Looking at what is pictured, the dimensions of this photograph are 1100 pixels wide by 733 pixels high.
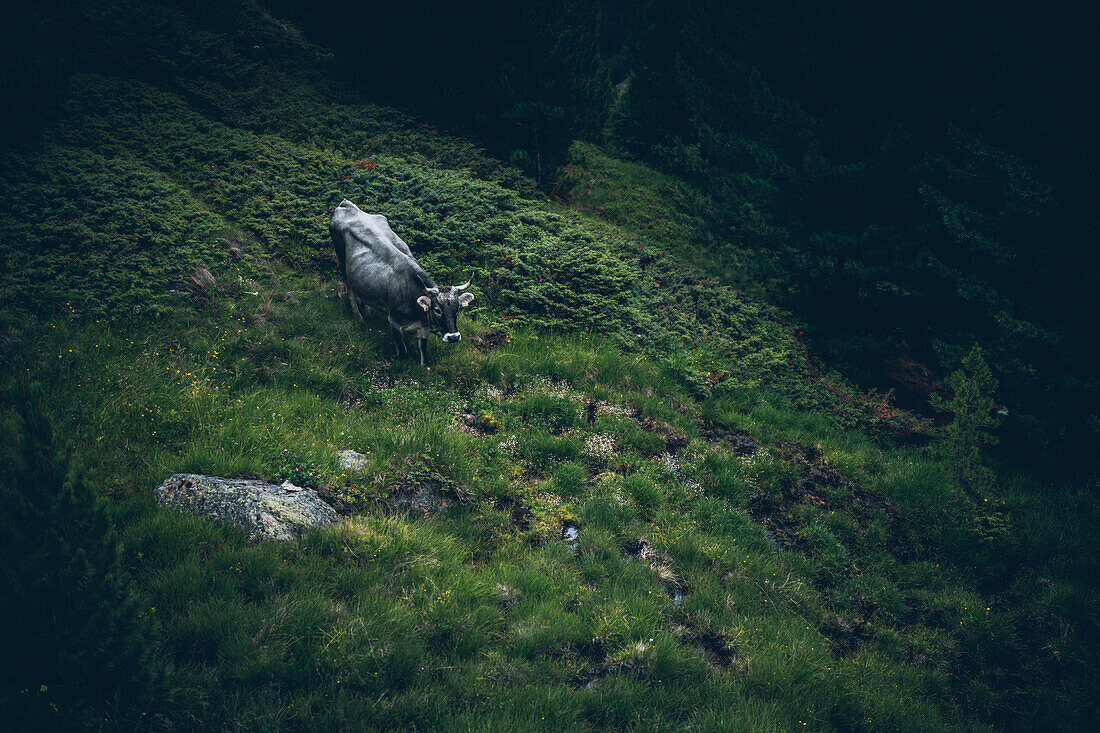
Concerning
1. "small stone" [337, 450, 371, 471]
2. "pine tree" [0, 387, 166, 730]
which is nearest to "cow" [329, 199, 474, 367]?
"small stone" [337, 450, 371, 471]

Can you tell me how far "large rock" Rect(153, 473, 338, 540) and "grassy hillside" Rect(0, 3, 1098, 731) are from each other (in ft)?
0.78

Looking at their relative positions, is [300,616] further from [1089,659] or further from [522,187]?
[522,187]

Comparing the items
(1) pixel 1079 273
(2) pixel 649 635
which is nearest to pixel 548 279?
(2) pixel 649 635

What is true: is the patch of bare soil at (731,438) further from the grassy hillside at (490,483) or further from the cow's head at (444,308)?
the cow's head at (444,308)

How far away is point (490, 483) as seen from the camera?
7586mm

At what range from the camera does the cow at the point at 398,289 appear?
9.61 m

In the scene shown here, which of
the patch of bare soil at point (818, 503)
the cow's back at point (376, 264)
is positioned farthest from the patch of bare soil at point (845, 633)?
the cow's back at point (376, 264)

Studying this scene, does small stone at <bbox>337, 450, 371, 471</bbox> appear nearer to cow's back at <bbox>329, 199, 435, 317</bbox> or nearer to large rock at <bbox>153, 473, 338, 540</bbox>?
large rock at <bbox>153, 473, 338, 540</bbox>

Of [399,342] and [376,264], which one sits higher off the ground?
[376,264]

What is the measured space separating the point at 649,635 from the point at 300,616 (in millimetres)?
3451

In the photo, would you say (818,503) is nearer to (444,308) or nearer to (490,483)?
(490,483)

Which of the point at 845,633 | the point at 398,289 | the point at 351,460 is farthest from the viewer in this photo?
the point at 398,289

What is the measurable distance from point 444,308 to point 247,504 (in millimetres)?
4674

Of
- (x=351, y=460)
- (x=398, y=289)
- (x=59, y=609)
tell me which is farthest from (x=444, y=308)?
(x=59, y=609)
